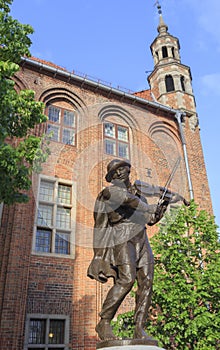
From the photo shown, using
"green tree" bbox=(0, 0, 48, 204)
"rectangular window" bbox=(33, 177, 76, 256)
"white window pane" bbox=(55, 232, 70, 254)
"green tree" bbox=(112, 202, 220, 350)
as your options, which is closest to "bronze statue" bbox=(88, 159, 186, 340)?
"green tree" bbox=(0, 0, 48, 204)

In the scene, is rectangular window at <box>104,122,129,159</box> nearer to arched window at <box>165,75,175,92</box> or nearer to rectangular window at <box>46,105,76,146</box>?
rectangular window at <box>46,105,76,146</box>

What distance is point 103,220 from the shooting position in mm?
4109

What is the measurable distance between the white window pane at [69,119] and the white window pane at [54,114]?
287mm

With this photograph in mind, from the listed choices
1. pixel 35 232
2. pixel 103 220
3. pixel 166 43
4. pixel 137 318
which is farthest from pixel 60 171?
pixel 166 43

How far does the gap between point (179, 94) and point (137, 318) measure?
13.9m

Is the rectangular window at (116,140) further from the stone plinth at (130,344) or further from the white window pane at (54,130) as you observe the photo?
the stone plinth at (130,344)

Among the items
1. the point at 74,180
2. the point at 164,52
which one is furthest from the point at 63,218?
the point at 164,52

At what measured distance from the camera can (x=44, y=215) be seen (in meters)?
10.2

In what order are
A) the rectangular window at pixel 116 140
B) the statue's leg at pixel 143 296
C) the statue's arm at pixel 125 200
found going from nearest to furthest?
the statue's leg at pixel 143 296, the statue's arm at pixel 125 200, the rectangular window at pixel 116 140

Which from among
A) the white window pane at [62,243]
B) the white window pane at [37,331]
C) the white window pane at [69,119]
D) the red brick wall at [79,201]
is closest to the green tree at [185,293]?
the red brick wall at [79,201]

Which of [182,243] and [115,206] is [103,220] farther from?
[182,243]

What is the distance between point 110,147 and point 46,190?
3436mm

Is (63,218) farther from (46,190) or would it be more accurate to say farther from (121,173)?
(121,173)

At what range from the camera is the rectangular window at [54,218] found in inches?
388
